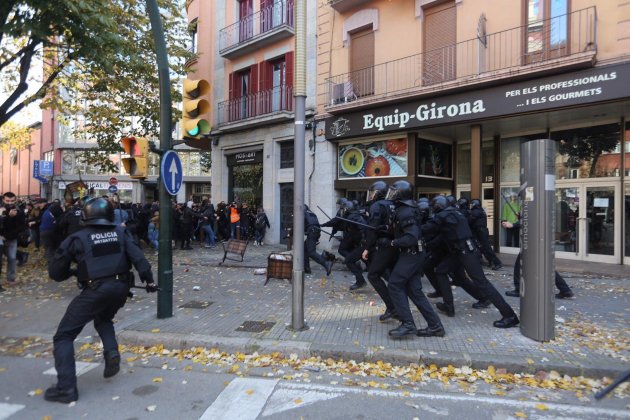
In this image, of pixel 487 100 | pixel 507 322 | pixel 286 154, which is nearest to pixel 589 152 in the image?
pixel 487 100

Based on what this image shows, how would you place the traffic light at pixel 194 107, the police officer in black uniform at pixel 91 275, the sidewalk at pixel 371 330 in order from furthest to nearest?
the traffic light at pixel 194 107 → the sidewalk at pixel 371 330 → the police officer in black uniform at pixel 91 275

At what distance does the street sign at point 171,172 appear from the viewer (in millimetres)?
5680

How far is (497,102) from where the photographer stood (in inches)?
396

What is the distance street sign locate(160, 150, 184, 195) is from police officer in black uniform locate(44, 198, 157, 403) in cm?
177

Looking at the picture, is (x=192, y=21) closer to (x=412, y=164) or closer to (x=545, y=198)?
(x=412, y=164)

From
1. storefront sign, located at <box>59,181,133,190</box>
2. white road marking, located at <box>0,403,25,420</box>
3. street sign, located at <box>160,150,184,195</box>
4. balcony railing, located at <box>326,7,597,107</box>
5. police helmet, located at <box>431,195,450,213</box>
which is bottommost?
white road marking, located at <box>0,403,25,420</box>

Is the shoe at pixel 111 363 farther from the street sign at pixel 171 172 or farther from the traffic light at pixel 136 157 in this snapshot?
the traffic light at pixel 136 157

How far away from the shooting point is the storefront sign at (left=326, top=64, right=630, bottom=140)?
28.6 ft

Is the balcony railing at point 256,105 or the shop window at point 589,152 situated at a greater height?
the balcony railing at point 256,105

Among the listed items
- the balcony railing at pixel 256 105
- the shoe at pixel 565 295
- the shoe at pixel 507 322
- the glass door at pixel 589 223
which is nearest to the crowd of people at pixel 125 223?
the balcony railing at pixel 256 105

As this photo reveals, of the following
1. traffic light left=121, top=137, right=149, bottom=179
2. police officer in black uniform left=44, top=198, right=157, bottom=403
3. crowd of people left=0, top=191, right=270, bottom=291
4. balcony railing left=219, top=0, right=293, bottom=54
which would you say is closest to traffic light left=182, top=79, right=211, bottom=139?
traffic light left=121, top=137, right=149, bottom=179

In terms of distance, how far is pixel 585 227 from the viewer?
1076 cm

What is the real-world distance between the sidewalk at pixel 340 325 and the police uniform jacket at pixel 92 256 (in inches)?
62.8

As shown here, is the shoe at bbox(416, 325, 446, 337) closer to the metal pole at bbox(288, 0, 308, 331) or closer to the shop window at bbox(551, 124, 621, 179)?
the metal pole at bbox(288, 0, 308, 331)
